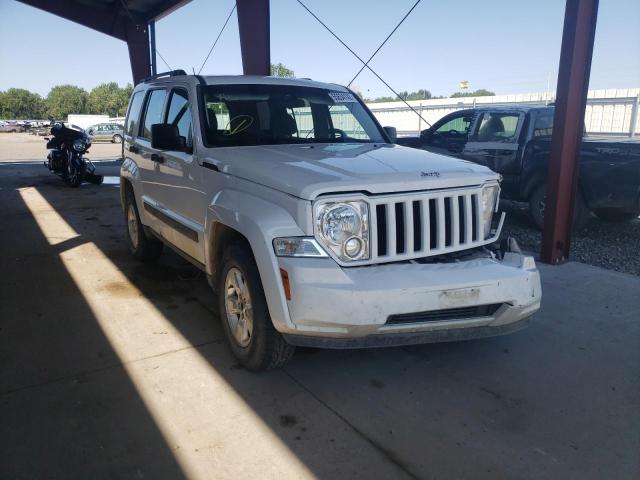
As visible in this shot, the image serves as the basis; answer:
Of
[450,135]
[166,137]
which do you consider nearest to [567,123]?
[450,135]

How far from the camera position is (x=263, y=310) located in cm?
320

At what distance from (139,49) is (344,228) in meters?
14.9

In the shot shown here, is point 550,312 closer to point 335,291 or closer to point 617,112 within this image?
point 335,291

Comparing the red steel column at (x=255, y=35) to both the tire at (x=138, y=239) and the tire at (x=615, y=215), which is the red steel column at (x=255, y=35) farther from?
the tire at (x=615, y=215)

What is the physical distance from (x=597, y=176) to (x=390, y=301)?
548 centimetres

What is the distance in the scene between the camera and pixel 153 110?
17.7 feet

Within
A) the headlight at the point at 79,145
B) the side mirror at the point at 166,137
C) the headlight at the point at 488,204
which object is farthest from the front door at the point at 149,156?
the headlight at the point at 79,145

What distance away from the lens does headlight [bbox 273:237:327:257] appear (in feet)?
9.64

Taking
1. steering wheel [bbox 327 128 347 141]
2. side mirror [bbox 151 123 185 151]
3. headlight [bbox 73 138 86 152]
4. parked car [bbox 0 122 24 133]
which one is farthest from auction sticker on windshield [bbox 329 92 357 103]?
parked car [bbox 0 122 24 133]

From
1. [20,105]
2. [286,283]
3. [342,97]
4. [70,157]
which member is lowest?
[70,157]

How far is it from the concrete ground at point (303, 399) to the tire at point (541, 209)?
2803 mm

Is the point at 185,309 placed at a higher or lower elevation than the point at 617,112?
lower

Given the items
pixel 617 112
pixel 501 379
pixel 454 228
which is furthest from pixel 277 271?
A: pixel 617 112

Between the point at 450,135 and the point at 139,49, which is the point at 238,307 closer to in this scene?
the point at 450,135
